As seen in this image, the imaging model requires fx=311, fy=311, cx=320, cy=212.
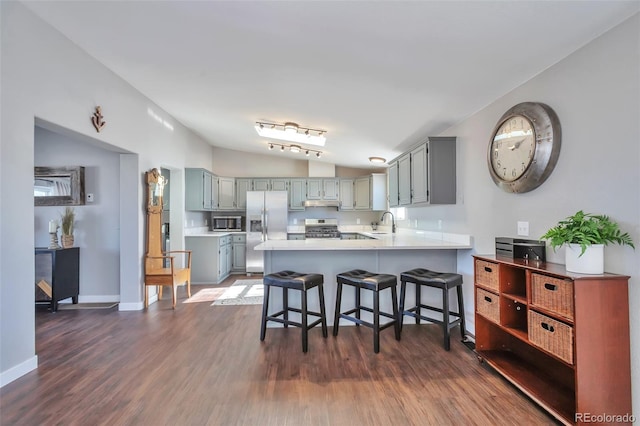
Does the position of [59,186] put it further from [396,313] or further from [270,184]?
[396,313]

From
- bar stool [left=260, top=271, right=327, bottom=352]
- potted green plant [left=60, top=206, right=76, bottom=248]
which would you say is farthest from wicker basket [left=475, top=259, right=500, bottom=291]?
potted green plant [left=60, top=206, right=76, bottom=248]

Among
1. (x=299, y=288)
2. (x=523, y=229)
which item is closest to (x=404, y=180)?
(x=523, y=229)

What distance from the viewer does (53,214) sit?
4305mm

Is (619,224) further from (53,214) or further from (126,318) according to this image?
(53,214)

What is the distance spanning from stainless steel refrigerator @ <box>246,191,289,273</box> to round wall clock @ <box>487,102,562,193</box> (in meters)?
4.26

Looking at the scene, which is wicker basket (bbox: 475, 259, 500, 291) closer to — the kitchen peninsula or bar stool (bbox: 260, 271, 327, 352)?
the kitchen peninsula

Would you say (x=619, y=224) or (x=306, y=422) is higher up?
(x=619, y=224)

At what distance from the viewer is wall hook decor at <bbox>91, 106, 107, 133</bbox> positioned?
319cm

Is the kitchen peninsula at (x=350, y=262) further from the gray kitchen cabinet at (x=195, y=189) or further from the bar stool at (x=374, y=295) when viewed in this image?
the gray kitchen cabinet at (x=195, y=189)

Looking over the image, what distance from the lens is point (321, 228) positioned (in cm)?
686

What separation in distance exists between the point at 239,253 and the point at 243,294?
1.77 m

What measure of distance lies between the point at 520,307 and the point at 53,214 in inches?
220

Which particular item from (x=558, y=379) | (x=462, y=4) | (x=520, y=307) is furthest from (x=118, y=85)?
(x=558, y=379)

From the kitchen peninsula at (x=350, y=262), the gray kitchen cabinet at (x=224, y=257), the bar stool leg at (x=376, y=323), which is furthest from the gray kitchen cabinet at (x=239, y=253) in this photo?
the bar stool leg at (x=376, y=323)
